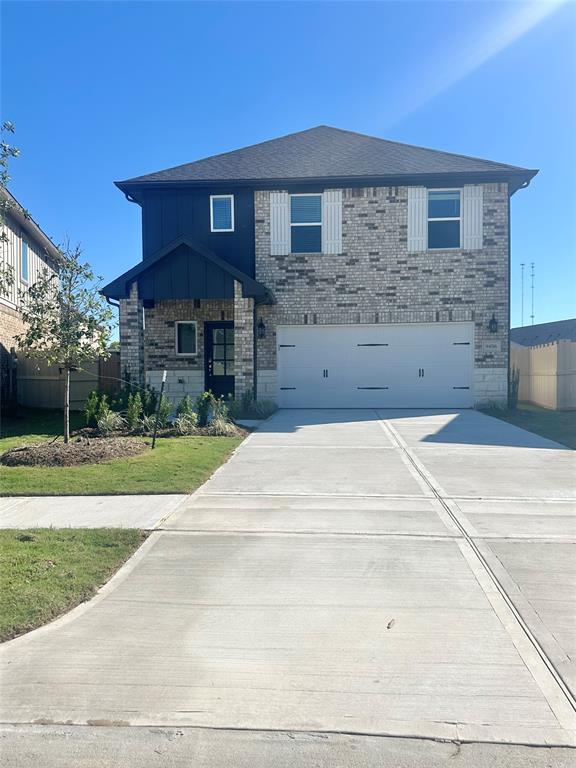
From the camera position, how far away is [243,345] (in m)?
14.6

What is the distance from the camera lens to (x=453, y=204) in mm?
16203

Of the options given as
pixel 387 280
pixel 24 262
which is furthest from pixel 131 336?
pixel 387 280

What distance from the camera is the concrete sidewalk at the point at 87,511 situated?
548 cm

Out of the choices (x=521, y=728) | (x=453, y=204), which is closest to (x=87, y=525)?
(x=521, y=728)

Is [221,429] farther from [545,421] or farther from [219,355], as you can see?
[545,421]

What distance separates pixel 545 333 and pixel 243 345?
2202cm

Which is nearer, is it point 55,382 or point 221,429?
point 221,429

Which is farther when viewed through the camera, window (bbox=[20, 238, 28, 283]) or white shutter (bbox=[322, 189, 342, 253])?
window (bbox=[20, 238, 28, 283])

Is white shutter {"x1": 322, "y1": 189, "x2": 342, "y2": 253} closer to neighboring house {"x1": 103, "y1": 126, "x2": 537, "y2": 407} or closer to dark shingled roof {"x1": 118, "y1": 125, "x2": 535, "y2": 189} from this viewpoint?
neighboring house {"x1": 103, "y1": 126, "x2": 537, "y2": 407}

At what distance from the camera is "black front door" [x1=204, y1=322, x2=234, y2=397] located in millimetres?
16938

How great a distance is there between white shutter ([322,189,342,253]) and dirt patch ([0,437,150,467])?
924 cm

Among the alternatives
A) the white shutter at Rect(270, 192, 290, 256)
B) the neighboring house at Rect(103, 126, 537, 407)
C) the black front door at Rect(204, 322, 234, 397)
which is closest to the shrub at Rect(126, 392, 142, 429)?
the neighboring house at Rect(103, 126, 537, 407)

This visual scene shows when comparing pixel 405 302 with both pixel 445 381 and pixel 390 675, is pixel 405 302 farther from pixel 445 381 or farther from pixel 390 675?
pixel 390 675

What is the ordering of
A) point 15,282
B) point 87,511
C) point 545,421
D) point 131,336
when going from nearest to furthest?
point 87,511 < point 545,421 < point 131,336 < point 15,282
